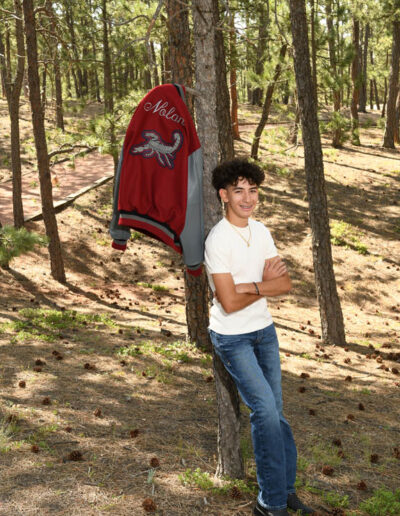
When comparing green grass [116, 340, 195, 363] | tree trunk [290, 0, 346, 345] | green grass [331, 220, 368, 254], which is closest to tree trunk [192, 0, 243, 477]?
green grass [116, 340, 195, 363]

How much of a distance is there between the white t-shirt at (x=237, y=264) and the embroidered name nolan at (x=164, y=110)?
84 cm

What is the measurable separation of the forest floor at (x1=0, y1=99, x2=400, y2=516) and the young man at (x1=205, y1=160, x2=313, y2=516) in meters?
0.58

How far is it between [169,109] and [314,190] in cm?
676

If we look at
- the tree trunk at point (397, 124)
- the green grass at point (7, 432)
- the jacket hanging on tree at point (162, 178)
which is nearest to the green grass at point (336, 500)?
the jacket hanging on tree at point (162, 178)

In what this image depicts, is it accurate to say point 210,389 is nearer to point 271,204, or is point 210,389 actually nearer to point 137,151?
point 137,151

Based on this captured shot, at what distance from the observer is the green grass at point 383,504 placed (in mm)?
4156

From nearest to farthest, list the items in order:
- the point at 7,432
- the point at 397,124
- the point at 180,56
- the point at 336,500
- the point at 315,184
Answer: the point at 336,500 → the point at 7,432 → the point at 180,56 → the point at 315,184 → the point at 397,124

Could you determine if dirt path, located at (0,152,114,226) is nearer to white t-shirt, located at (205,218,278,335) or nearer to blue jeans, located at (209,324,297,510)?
white t-shirt, located at (205,218,278,335)

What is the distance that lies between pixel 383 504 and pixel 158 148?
11.5 feet

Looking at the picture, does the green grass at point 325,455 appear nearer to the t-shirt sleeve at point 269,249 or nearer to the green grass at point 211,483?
the green grass at point 211,483

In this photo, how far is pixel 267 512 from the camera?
11.7 feet

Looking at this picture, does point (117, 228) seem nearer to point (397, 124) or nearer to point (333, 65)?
point (333, 65)

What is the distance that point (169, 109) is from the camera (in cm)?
376

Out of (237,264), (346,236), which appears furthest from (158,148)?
(346,236)
